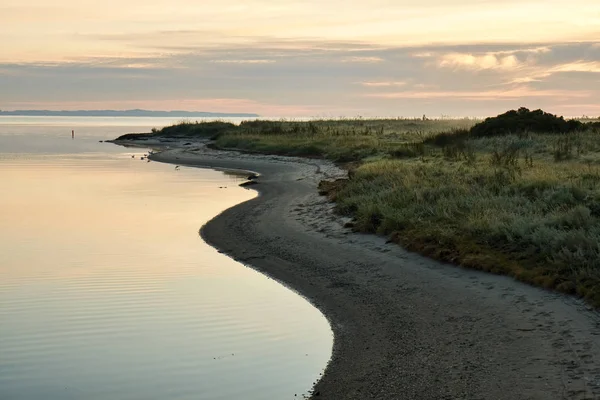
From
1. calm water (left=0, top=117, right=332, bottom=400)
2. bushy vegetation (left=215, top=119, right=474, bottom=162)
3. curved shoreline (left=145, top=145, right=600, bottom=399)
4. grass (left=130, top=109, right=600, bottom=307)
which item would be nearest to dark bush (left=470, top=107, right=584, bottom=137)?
bushy vegetation (left=215, top=119, right=474, bottom=162)

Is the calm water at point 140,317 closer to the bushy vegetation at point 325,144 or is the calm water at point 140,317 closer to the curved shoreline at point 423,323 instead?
the curved shoreline at point 423,323

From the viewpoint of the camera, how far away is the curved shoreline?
9023 mm

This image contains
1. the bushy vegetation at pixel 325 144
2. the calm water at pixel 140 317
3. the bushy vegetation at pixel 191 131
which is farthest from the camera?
the bushy vegetation at pixel 191 131

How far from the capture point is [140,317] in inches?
509

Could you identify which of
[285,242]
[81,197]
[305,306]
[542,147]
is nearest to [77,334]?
[305,306]

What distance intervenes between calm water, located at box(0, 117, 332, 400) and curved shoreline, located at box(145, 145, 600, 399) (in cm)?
55

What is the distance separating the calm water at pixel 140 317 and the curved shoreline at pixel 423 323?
0.55m

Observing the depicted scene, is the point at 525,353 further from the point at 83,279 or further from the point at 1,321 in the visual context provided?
the point at 83,279

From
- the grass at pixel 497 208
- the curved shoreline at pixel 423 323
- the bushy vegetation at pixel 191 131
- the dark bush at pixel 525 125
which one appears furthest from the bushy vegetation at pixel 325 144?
the curved shoreline at pixel 423 323

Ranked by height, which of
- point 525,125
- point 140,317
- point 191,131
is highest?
point 525,125

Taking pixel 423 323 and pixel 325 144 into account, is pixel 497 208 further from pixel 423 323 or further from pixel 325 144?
pixel 325 144

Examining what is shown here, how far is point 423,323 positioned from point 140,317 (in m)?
4.51

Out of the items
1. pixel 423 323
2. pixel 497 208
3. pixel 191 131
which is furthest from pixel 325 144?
pixel 423 323

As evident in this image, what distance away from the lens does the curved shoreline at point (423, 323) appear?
9.02 meters
